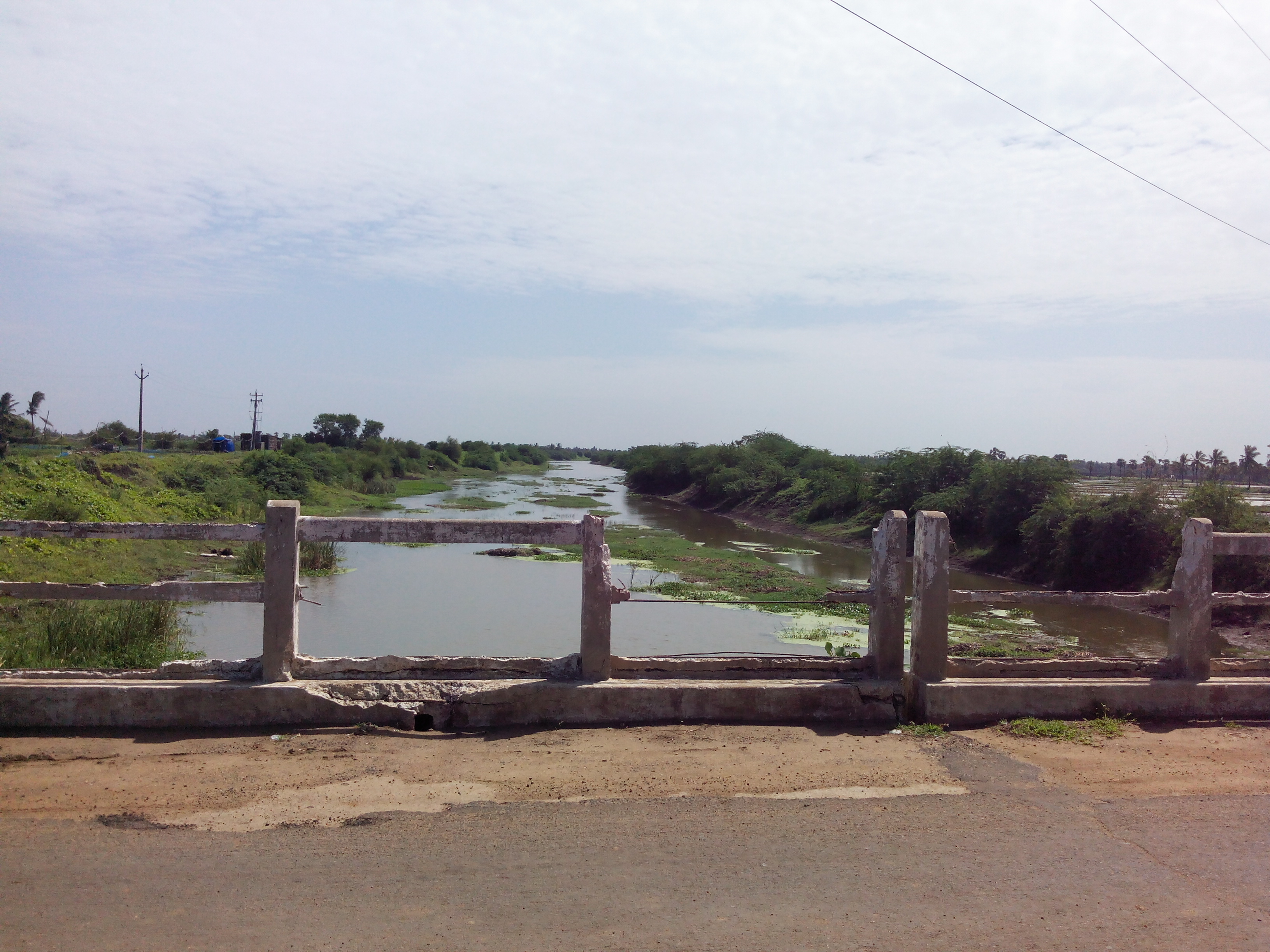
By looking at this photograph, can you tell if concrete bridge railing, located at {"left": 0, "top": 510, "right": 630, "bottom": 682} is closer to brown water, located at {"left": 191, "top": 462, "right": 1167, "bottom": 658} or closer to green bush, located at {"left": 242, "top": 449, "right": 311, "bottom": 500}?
brown water, located at {"left": 191, "top": 462, "right": 1167, "bottom": 658}

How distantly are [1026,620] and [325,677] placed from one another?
1519 centimetres

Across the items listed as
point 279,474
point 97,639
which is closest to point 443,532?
point 97,639

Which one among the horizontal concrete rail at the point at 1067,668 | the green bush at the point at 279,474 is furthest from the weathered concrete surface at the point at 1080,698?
the green bush at the point at 279,474

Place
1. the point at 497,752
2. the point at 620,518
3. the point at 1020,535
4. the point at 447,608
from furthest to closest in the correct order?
1. the point at 620,518
2. the point at 1020,535
3. the point at 447,608
4. the point at 497,752

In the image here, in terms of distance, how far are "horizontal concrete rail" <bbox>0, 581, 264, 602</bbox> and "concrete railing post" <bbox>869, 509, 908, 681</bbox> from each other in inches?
155

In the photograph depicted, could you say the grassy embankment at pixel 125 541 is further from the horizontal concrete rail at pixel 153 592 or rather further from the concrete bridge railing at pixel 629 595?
the concrete bridge railing at pixel 629 595

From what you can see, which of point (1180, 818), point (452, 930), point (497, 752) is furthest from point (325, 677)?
point (1180, 818)

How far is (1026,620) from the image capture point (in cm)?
1758

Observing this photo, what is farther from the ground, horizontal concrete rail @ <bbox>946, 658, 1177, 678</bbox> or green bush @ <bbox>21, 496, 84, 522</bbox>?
green bush @ <bbox>21, 496, 84, 522</bbox>

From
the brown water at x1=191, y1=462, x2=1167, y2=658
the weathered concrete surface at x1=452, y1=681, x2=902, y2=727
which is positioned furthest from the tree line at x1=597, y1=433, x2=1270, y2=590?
the weathered concrete surface at x1=452, y1=681, x2=902, y2=727

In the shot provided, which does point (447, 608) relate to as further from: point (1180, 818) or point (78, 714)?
point (1180, 818)

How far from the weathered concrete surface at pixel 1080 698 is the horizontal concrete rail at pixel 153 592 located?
4.29m

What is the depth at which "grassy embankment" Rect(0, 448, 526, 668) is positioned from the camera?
964 centimetres

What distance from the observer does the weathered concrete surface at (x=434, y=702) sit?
5.38m
